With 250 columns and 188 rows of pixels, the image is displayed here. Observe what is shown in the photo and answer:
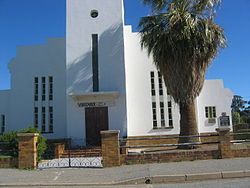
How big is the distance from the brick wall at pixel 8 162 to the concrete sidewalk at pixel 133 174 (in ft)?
1.55

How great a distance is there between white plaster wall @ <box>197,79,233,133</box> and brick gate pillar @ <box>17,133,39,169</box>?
1152cm

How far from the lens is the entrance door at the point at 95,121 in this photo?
52.0 feet

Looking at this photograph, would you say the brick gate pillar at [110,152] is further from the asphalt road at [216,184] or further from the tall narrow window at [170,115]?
the tall narrow window at [170,115]

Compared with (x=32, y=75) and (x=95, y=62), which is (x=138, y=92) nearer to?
(x=95, y=62)

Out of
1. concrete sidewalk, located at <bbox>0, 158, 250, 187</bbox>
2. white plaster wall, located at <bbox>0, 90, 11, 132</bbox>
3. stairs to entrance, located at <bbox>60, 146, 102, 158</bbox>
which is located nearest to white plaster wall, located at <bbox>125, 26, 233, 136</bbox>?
stairs to entrance, located at <bbox>60, 146, 102, 158</bbox>

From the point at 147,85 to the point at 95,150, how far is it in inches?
237

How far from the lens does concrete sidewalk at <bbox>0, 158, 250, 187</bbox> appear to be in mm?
7801

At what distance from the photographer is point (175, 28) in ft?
39.2

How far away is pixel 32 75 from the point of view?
19.0m

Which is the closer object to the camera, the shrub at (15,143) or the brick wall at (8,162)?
the brick wall at (8,162)

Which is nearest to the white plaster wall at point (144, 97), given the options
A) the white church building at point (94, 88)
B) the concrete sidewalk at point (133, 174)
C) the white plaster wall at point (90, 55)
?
the white church building at point (94, 88)

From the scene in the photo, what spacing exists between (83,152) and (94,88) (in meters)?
4.21

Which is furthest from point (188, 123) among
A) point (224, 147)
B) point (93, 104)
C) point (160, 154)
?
point (93, 104)

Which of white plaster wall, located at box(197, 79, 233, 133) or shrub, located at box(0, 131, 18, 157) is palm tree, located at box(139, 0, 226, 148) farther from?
shrub, located at box(0, 131, 18, 157)
